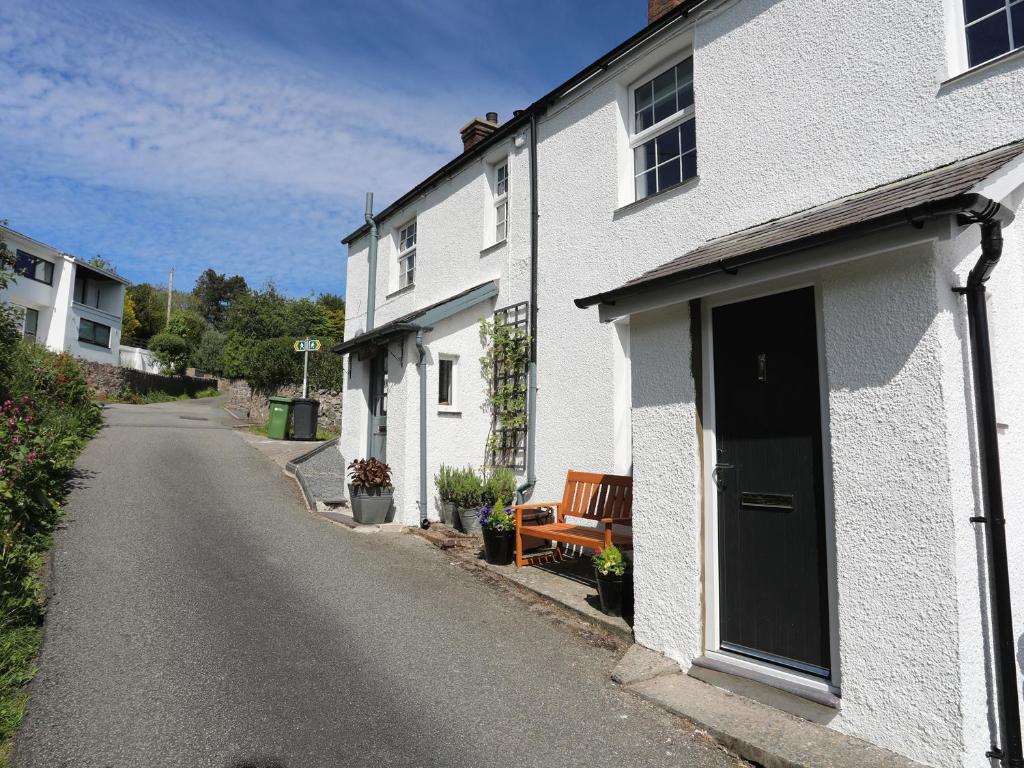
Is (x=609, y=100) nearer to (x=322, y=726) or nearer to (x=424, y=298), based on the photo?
(x=424, y=298)

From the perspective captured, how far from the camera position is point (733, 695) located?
4.05 m

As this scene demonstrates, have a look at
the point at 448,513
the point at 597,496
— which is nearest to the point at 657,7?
the point at 597,496

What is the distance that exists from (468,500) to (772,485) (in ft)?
17.2

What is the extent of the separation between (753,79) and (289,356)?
22.5 meters

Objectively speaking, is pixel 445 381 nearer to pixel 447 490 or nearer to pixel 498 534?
pixel 447 490

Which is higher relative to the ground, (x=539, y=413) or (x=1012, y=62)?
(x=1012, y=62)

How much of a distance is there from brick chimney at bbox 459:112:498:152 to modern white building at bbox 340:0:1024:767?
11.3ft

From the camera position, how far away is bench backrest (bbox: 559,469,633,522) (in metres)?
6.63

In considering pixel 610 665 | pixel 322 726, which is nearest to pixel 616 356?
pixel 610 665

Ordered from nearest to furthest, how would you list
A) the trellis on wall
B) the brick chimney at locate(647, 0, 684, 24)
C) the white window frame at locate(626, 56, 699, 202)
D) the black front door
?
the black front door, the white window frame at locate(626, 56, 699, 202), the brick chimney at locate(647, 0, 684, 24), the trellis on wall

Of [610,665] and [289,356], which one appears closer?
[610,665]

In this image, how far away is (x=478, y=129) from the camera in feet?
36.7

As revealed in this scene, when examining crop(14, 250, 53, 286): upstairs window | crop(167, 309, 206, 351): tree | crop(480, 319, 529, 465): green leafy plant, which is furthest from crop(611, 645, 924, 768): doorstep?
crop(167, 309, 206, 351): tree

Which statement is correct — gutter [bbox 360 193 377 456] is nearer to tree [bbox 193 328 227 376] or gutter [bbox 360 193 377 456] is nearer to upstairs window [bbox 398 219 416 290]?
upstairs window [bbox 398 219 416 290]
